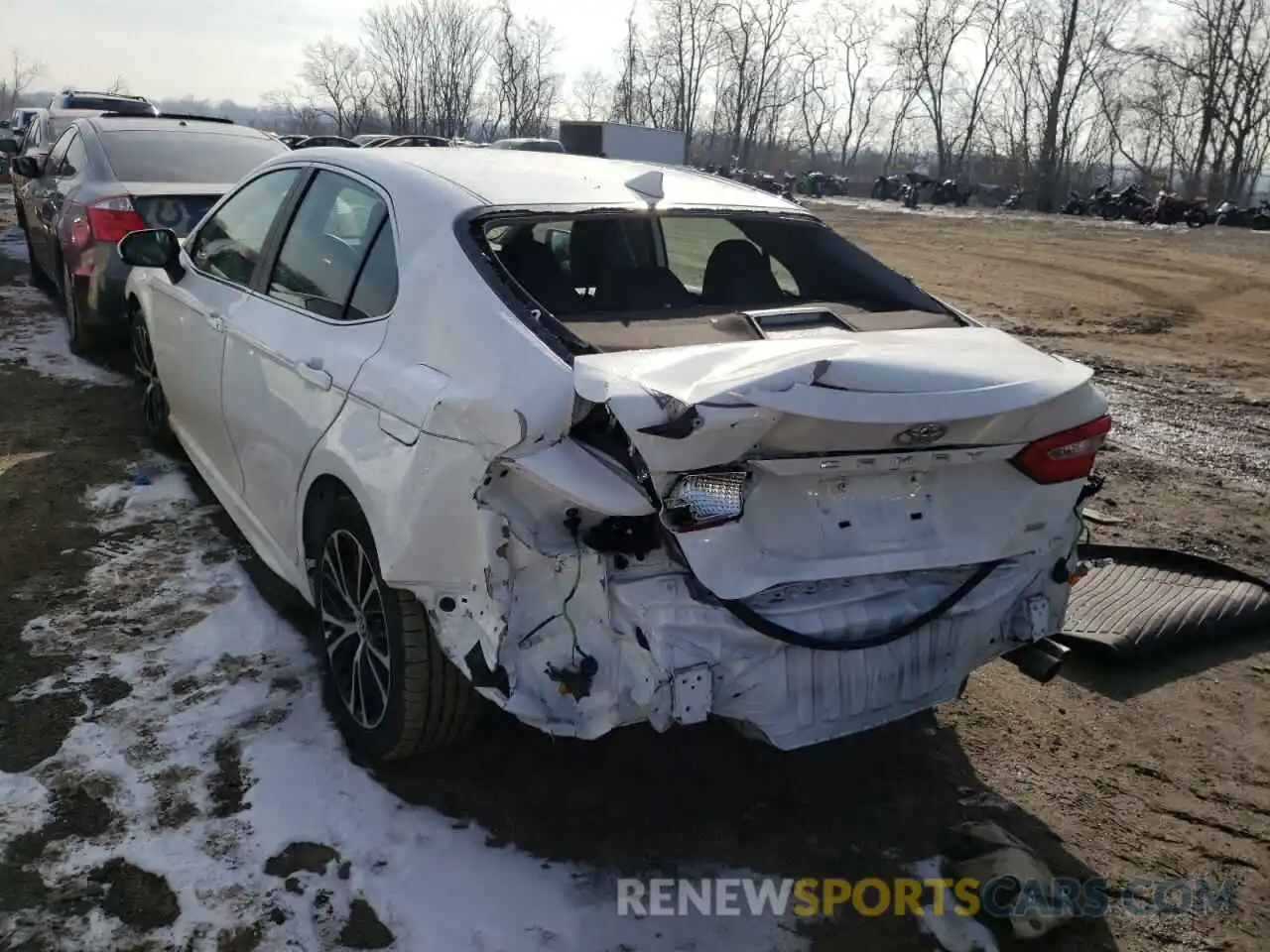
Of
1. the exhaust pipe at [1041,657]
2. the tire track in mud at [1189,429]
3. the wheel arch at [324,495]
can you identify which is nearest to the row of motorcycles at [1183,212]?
the tire track in mud at [1189,429]

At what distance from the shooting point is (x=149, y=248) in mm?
4309

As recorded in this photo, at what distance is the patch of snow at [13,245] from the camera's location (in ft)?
39.9

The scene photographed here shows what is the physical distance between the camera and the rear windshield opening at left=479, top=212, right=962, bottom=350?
303cm

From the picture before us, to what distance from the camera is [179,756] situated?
10.0 feet

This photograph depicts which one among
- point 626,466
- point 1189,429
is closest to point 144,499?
point 626,466

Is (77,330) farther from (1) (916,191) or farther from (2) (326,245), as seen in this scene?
(1) (916,191)

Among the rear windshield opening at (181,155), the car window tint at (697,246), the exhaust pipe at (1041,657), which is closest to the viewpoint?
the exhaust pipe at (1041,657)

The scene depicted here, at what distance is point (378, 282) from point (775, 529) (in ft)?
4.80

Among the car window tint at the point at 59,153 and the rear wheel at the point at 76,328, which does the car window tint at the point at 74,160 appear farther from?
the rear wheel at the point at 76,328

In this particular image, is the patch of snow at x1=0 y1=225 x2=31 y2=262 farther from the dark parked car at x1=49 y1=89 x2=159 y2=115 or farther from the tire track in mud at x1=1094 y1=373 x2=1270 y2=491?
the tire track in mud at x1=1094 y1=373 x2=1270 y2=491

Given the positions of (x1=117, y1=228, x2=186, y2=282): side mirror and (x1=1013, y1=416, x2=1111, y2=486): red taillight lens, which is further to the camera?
(x1=117, y1=228, x2=186, y2=282): side mirror

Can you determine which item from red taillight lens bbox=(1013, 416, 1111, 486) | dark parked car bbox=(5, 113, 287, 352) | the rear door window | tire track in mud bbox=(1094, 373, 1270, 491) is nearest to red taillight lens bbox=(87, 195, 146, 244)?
dark parked car bbox=(5, 113, 287, 352)

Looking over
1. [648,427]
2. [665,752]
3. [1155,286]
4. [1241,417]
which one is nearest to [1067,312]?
[1155,286]

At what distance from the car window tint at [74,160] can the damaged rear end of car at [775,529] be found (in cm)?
555
